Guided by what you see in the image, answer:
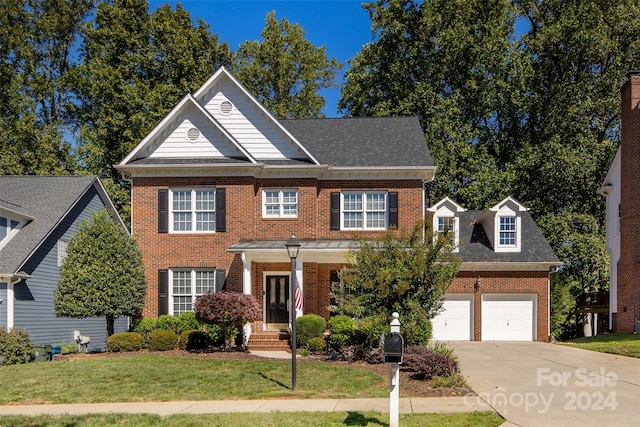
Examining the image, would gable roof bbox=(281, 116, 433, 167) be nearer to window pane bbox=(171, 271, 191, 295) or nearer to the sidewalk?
window pane bbox=(171, 271, 191, 295)

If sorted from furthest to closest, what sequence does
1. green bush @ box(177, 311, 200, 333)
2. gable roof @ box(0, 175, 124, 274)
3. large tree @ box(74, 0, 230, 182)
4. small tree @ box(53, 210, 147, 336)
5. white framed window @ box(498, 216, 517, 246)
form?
large tree @ box(74, 0, 230, 182) → white framed window @ box(498, 216, 517, 246) → green bush @ box(177, 311, 200, 333) → gable roof @ box(0, 175, 124, 274) → small tree @ box(53, 210, 147, 336)

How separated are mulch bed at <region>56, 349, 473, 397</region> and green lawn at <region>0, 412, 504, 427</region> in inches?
80.2

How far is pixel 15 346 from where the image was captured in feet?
62.5

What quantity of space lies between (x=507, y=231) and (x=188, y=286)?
13590 mm

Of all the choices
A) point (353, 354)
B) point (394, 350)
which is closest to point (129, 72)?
point (353, 354)

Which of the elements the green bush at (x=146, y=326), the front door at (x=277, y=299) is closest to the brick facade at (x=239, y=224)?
the front door at (x=277, y=299)

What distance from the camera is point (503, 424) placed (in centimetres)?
998

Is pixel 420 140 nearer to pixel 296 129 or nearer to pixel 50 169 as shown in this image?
pixel 296 129

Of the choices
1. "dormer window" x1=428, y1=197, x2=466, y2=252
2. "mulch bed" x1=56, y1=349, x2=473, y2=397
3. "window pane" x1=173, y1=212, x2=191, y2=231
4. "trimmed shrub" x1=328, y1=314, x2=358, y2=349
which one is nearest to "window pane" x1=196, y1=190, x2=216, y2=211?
"window pane" x1=173, y1=212, x2=191, y2=231

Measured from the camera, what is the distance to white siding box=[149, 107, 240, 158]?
23.1 metres

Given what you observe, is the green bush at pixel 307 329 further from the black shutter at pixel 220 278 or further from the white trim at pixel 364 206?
the white trim at pixel 364 206

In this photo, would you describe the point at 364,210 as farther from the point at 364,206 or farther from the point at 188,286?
the point at 188,286

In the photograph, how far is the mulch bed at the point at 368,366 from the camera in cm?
1279

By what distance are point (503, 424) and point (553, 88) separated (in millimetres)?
29212
